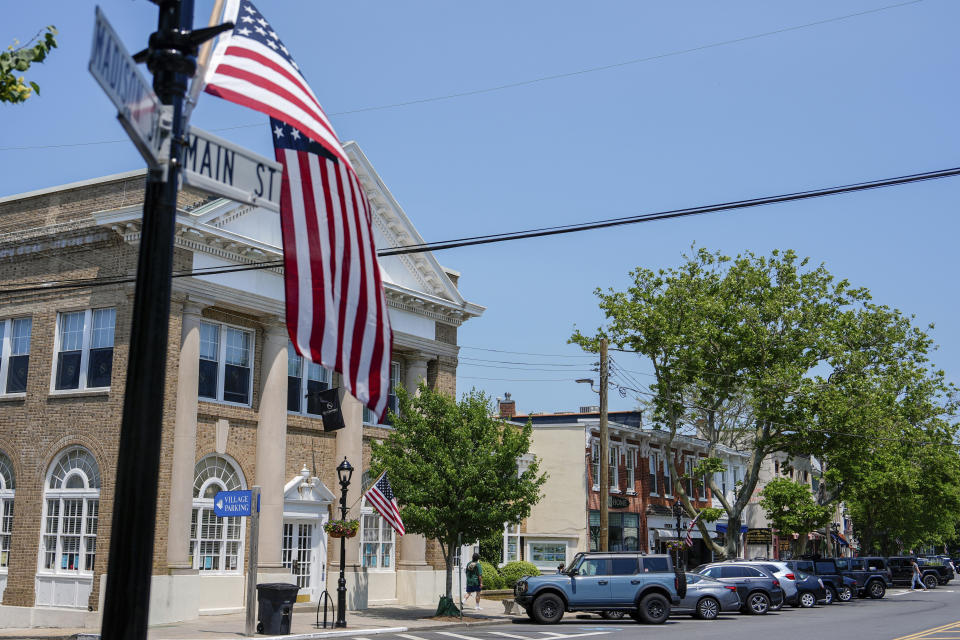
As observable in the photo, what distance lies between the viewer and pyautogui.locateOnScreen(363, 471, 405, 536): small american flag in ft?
84.0

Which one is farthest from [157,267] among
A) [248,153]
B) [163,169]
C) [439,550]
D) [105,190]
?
[439,550]

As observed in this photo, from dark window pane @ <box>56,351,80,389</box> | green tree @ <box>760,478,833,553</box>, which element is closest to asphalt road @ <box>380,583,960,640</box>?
dark window pane @ <box>56,351,80,389</box>

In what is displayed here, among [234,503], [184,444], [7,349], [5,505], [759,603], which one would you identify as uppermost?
[7,349]

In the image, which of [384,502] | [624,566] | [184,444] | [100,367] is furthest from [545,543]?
[100,367]

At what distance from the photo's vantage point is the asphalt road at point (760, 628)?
22.0 m

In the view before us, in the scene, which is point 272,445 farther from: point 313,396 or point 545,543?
point 545,543

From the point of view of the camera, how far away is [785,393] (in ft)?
132

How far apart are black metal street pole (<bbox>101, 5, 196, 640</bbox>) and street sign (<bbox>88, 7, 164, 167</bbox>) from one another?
15 cm

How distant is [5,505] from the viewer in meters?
26.1

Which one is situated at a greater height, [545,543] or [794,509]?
[794,509]

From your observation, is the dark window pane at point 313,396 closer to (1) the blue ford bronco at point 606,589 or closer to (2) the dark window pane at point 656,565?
(1) the blue ford bronco at point 606,589

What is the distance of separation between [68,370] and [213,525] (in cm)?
561

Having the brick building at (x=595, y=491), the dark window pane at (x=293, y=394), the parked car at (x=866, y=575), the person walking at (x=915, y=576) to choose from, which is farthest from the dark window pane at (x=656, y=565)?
the person walking at (x=915, y=576)

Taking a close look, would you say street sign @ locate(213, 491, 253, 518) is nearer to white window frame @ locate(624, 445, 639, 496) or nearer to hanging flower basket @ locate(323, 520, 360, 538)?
hanging flower basket @ locate(323, 520, 360, 538)
